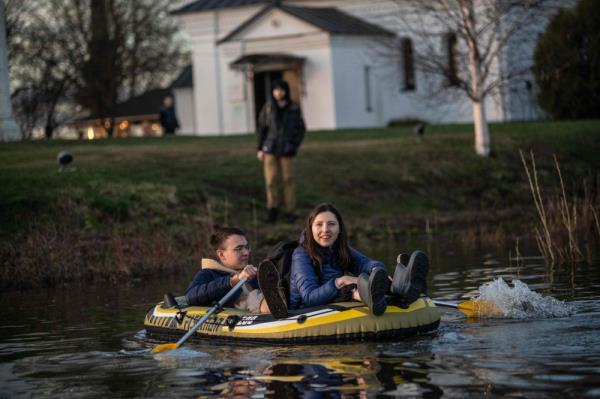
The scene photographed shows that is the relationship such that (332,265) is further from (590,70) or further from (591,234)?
(590,70)

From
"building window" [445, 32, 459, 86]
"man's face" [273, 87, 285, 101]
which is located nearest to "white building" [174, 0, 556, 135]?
"building window" [445, 32, 459, 86]

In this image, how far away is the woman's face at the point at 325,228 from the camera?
13.1m

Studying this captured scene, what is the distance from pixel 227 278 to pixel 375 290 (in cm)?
225

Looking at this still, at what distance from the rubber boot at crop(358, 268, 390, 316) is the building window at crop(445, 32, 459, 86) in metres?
21.0

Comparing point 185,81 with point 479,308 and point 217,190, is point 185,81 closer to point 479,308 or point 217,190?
point 217,190

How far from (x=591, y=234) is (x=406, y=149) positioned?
11906mm

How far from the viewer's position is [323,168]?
102 feet

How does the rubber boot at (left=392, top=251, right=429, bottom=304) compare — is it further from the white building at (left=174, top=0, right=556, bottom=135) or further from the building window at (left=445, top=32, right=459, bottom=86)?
the white building at (left=174, top=0, right=556, bottom=135)

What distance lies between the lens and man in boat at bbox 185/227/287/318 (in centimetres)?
1400

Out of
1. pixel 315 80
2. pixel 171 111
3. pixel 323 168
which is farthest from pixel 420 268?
pixel 315 80

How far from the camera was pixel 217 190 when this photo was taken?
28062 millimetres

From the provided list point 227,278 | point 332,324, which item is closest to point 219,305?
point 227,278

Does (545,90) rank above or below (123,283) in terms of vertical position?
above

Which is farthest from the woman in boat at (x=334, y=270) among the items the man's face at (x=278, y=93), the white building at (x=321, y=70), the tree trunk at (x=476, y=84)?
the white building at (x=321, y=70)
